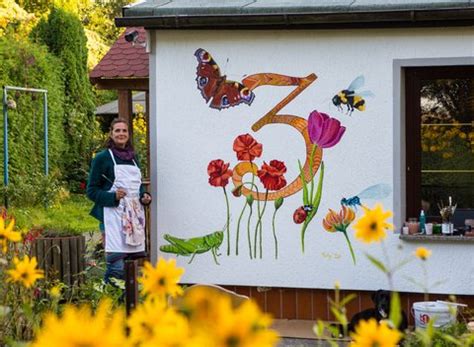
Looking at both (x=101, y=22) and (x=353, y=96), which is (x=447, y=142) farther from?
(x=101, y=22)

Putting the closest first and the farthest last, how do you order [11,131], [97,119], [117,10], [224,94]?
1. [224,94]
2. [11,131]
3. [97,119]
4. [117,10]

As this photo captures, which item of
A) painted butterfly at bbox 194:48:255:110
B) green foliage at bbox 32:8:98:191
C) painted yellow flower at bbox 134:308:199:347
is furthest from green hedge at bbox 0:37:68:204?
painted yellow flower at bbox 134:308:199:347

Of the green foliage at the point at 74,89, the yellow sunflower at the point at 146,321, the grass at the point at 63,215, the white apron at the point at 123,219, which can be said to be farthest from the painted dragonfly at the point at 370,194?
the green foliage at the point at 74,89

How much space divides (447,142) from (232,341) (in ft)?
21.8

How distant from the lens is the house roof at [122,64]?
36.3 feet

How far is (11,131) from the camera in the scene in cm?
1812

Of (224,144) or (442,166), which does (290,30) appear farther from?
(442,166)

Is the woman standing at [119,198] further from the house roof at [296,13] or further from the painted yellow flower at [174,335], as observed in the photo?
the painted yellow flower at [174,335]

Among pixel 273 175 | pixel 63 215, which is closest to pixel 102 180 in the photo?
pixel 273 175

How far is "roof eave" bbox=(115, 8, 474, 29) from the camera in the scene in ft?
24.1

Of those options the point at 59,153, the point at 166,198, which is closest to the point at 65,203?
the point at 59,153

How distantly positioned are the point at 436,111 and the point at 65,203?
12648 millimetres

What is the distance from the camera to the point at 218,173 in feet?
26.5

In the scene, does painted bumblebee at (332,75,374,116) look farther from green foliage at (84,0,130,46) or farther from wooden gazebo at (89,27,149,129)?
green foliage at (84,0,130,46)
